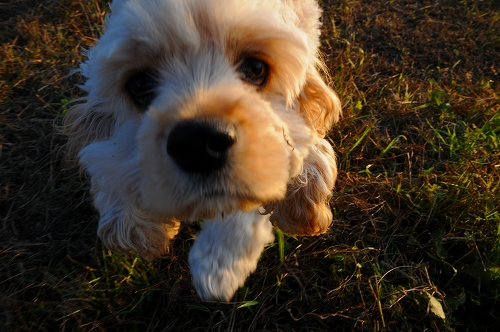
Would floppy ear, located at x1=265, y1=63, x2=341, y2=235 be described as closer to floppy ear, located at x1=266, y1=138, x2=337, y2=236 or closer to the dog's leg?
floppy ear, located at x1=266, y1=138, x2=337, y2=236

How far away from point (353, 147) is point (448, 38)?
4.86 feet

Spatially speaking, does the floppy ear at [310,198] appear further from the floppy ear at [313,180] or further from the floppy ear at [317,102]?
the floppy ear at [317,102]

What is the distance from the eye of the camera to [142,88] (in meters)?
1.42

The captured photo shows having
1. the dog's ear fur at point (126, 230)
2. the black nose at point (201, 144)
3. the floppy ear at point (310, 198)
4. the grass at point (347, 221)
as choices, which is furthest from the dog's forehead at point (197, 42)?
the grass at point (347, 221)

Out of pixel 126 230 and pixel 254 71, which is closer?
pixel 254 71

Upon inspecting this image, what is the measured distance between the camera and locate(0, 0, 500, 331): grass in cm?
175

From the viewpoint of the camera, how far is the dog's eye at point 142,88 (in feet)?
4.58

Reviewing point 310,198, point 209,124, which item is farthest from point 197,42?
point 310,198

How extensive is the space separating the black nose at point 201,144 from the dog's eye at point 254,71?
371mm

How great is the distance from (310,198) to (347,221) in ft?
1.42

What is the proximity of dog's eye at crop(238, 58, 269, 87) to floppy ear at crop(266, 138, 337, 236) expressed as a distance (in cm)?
43

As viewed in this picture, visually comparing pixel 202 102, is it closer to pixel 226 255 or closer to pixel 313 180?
pixel 313 180

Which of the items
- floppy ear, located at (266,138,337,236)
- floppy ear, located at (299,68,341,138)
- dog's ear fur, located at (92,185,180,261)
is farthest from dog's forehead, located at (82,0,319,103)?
dog's ear fur, located at (92,185,180,261)

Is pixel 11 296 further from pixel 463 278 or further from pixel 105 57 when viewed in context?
pixel 463 278
